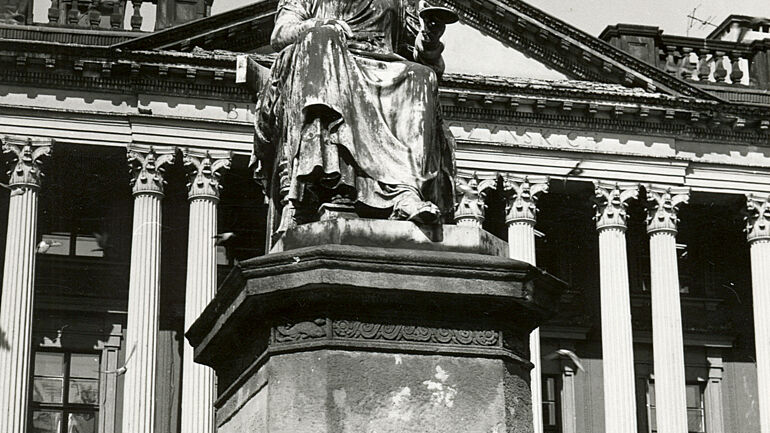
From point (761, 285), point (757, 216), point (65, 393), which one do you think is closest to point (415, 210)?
point (65, 393)

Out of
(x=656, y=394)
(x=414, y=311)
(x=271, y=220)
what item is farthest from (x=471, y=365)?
(x=656, y=394)

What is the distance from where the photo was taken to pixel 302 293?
7.84 m

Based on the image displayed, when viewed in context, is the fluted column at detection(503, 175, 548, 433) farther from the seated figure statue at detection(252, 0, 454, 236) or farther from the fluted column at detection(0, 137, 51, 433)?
the seated figure statue at detection(252, 0, 454, 236)

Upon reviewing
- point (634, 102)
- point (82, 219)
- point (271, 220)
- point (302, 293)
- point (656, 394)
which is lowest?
point (302, 293)

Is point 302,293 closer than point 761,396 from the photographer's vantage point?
Yes

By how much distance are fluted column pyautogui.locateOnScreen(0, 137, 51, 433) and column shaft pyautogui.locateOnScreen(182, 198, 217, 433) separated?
3235mm

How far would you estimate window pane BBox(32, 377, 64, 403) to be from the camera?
3734 cm

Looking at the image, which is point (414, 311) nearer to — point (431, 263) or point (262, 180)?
point (431, 263)

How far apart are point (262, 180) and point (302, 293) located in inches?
69.2

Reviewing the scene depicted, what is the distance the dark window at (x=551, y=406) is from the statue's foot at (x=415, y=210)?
32286mm

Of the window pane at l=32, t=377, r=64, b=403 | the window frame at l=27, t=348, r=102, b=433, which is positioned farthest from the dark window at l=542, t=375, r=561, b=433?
the window pane at l=32, t=377, r=64, b=403

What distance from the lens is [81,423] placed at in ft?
122

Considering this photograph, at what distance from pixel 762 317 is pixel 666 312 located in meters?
2.57

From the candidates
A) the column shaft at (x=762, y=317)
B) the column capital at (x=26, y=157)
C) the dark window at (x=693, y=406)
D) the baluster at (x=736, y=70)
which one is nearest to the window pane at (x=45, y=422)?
the column capital at (x=26, y=157)
